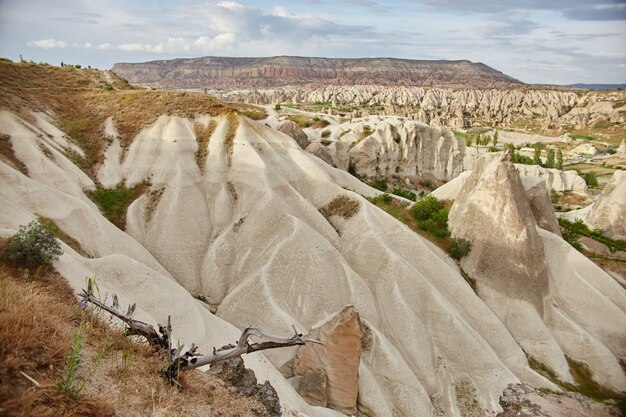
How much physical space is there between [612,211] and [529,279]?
3117 cm

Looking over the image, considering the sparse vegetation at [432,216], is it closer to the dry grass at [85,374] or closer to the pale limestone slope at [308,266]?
the pale limestone slope at [308,266]

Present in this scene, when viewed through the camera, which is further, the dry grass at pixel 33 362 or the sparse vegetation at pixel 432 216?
the sparse vegetation at pixel 432 216

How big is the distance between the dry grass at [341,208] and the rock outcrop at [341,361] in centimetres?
1418

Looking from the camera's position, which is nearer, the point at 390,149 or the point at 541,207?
the point at 541,207

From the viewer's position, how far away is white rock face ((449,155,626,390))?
103 ft

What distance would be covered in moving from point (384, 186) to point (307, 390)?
50.0 m

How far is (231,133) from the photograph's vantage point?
1559 inches

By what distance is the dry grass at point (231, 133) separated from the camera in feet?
126

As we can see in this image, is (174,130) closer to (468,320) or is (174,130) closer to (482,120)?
(468,320)

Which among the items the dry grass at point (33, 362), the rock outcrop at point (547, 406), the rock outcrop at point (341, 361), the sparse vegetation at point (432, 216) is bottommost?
the rock outcrop at point (341, 361)

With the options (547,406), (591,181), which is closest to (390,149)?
(591,181)

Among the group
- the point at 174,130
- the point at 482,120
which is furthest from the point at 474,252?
the point at 482,120

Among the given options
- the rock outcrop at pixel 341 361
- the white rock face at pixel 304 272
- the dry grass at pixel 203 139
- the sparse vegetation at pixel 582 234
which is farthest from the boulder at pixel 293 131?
the rock outcrop at pixel 341 361

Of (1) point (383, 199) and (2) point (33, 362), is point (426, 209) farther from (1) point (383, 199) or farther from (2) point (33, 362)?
(2) point (33, 362)
